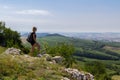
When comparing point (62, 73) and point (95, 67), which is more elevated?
point (62, 73)

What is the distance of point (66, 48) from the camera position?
263 feet

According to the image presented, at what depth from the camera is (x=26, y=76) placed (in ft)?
65.8

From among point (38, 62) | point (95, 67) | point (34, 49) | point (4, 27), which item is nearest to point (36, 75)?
point (38, 62)

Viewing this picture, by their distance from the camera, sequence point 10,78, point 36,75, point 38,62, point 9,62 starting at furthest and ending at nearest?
point 38,62, point 9,62, point 36,75, point 10,78

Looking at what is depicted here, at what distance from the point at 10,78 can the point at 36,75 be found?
229 cm

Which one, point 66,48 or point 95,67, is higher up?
point 66,48

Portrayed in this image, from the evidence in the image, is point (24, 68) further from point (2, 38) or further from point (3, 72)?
point (2, 38)

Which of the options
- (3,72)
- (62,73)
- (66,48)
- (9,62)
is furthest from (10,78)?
(66,48)

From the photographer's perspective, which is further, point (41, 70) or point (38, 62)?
point (38, 62)

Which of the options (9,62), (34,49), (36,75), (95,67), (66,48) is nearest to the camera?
(36,75)

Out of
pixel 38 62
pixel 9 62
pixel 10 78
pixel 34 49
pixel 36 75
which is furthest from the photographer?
pixel 34 49

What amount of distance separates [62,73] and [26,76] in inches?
133

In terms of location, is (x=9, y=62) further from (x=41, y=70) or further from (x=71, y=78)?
(x=71, y=78)

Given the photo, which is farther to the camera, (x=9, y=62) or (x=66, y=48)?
(x=66, y=48)
